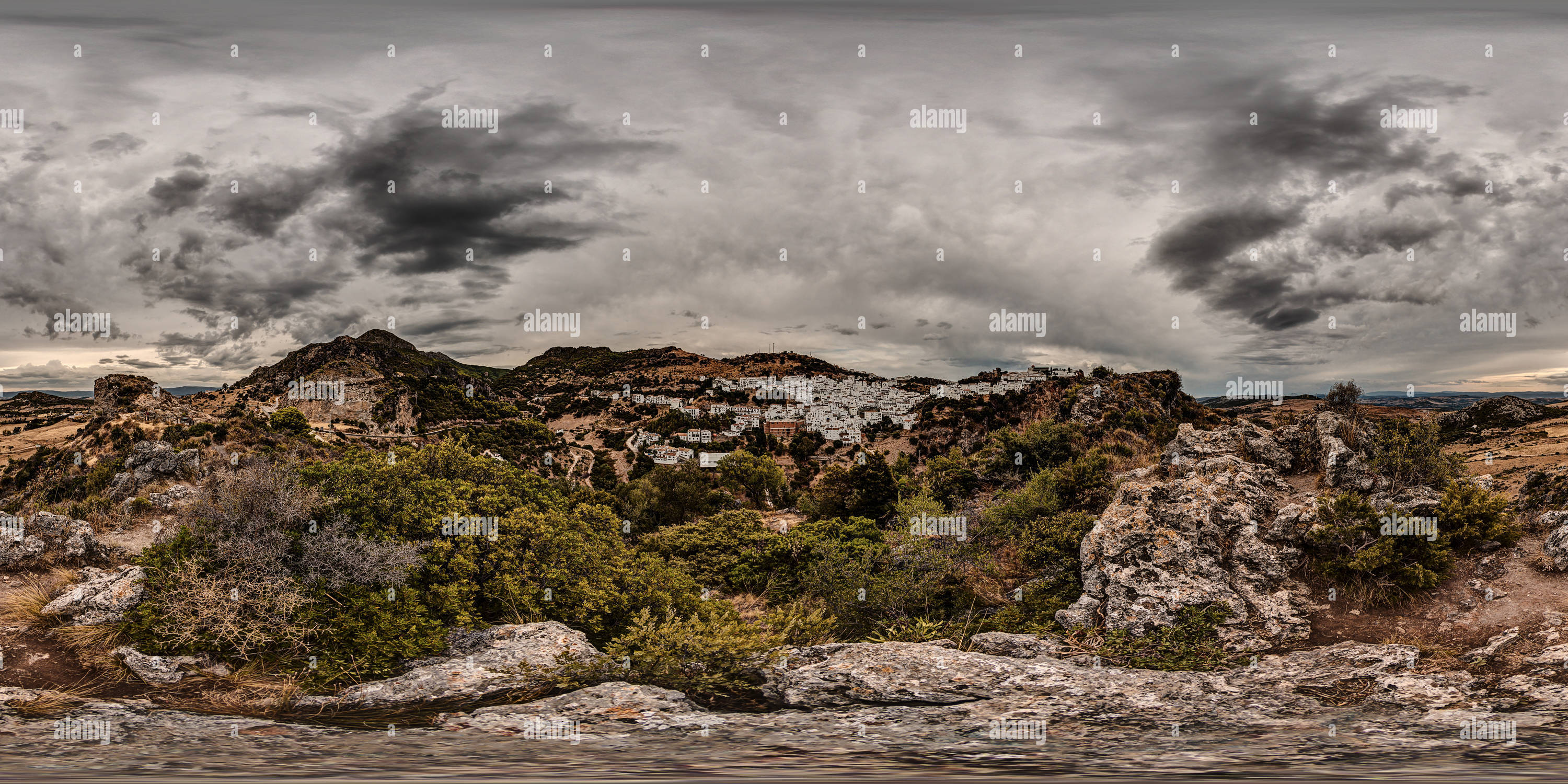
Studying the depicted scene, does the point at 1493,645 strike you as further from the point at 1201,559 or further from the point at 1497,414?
the point at 1497,414

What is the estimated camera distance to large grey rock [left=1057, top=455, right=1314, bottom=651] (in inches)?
456

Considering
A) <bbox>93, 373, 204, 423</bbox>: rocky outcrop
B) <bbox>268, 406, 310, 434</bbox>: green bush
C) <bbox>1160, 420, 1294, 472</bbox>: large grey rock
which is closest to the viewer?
<bbox>1160, 420, 1294, 472</bbox>: large grey rock

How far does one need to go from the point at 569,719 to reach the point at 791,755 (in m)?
2.66

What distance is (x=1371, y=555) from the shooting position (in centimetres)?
1139

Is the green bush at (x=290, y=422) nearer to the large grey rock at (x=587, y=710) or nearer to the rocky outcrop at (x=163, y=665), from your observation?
the rocky outcrop at (x=163, y=665)

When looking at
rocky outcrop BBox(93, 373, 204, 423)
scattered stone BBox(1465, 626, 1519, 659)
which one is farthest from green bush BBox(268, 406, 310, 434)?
scattered stone BBox(1465, 626, 1519, 659)

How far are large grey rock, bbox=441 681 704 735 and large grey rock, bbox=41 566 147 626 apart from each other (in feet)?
21.9

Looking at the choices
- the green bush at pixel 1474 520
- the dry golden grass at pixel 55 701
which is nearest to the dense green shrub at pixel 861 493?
the green bush at pixel 1474 520

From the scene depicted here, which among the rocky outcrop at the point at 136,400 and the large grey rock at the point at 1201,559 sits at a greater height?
the rocky outcrop at the point at 136,400

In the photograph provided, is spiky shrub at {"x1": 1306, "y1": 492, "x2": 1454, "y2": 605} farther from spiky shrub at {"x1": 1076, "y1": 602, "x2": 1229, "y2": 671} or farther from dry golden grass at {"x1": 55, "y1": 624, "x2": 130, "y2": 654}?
dry golden grass at {"x1": 55, "y1": 624, "x2": 130, "y2": 654}

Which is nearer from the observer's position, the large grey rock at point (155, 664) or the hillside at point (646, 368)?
the large grey rock at point (155, 664)

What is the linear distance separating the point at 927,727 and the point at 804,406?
123 metres

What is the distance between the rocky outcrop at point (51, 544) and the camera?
12836 millimetres

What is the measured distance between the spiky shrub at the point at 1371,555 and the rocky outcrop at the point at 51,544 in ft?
73.4
